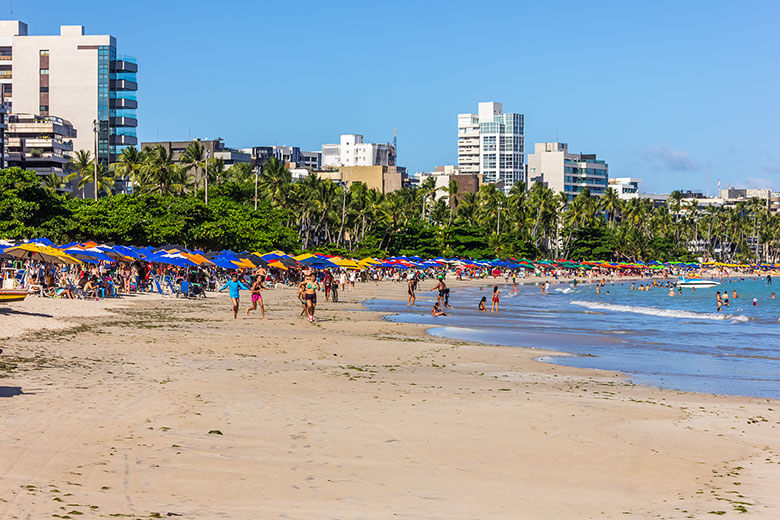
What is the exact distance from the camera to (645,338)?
104 feet

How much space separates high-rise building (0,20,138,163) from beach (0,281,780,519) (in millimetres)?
115465

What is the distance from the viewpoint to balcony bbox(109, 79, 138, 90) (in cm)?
12938

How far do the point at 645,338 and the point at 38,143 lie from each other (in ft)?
334

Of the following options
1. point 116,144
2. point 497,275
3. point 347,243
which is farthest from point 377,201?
point 116,144

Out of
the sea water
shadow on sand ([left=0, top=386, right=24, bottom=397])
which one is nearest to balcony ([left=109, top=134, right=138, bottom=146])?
the sea water

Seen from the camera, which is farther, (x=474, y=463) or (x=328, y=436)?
(x=328, y=436)

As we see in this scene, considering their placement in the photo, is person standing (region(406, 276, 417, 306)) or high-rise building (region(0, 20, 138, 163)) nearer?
person standing (region(406, 276, 417, 306))

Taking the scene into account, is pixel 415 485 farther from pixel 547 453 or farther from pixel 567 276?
pixel 567 276

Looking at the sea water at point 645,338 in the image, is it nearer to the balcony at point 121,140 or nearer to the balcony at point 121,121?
the balcony at point 121,140

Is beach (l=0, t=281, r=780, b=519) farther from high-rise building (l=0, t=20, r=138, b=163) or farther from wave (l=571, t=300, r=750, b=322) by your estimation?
high-rise building (l=0, t=20, r=138, b=163)

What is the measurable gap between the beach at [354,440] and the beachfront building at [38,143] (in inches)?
3913

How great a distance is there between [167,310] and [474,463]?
84.5 ft

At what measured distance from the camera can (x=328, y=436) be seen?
10.7 meters

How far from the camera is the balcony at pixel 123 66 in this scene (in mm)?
129500
